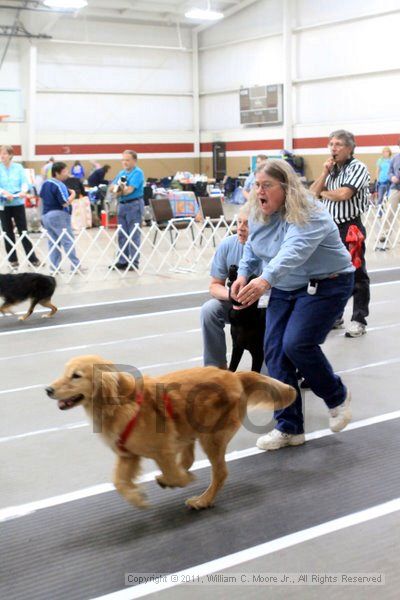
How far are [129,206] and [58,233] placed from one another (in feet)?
3.51

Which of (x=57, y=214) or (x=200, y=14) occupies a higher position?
(x=200, y=14)

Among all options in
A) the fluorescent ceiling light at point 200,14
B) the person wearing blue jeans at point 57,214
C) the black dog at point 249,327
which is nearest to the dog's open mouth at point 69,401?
the black dog at point 249,327

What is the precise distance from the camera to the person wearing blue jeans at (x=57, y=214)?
9.40m

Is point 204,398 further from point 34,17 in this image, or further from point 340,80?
point 34,17

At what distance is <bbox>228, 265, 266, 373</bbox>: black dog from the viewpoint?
14.2 ft

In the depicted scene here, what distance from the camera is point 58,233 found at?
9734 millimetres

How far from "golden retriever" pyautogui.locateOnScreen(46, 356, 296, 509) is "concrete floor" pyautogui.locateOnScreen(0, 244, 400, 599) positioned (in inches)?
19.4

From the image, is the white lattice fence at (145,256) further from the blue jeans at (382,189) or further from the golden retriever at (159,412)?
the golden retriever at (159,412)

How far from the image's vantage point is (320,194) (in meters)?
5.86

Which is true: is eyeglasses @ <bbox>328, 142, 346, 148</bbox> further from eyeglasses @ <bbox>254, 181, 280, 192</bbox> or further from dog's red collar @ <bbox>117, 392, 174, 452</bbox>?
dog's red collar @ <bbox>117, 392, 174, 452</bbox>

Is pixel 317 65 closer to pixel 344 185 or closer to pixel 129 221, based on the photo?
pixel 129 221

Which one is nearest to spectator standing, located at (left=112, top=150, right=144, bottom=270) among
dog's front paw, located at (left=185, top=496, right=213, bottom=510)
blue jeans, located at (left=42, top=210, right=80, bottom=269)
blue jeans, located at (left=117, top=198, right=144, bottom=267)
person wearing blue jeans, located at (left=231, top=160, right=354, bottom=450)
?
blue jeans, located at (left=117, top=198, right=144, bottom=267)

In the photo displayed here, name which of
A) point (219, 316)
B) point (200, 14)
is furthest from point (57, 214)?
point (200, 14)

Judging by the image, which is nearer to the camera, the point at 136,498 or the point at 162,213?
the point at 136,498
